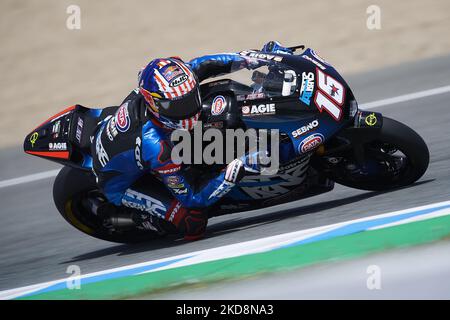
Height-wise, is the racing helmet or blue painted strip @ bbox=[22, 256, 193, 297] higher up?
the racing helmet

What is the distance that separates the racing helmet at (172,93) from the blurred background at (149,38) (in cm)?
561

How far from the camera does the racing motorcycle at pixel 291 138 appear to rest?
5.77 meters

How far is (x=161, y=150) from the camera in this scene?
19.1 feet

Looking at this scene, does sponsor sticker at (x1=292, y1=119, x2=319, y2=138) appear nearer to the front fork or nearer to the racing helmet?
the front fork

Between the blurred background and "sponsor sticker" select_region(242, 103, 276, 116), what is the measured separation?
5380 mm

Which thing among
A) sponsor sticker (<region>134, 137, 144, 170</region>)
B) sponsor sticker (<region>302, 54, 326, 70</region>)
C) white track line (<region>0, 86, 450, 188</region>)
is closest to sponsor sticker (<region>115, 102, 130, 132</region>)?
sponsor sticker (<region>134, 137, 144, 170</region>)

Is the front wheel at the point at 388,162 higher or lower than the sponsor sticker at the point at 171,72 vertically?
lower

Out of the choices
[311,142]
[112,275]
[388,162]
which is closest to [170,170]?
[112,275]

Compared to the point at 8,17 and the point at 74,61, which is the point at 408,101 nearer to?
the point at 74,61

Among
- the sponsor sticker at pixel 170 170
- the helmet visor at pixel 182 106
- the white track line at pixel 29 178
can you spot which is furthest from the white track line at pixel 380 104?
the helmet visor at pixel 182 106

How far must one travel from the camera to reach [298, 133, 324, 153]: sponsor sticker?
5742 mm

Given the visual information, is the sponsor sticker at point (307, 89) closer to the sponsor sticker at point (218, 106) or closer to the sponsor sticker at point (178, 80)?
the sponsor sticker at point (218, 106)

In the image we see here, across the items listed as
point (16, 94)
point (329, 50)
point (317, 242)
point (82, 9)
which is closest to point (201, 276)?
point (317, 242)

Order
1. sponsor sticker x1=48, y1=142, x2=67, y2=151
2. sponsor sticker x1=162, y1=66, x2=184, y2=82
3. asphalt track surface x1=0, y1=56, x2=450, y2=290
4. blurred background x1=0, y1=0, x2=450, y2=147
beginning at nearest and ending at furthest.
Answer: sponsor sticker x1=162, y1=66, x2=184, y2=82, asphalt track surface x1=0, y1=56, x2=450, y2=290, sponsor sticker x1=48, y1=142, x2=67, y2=151, blurred background x1=0, y1=0, x2=450, y2=147
